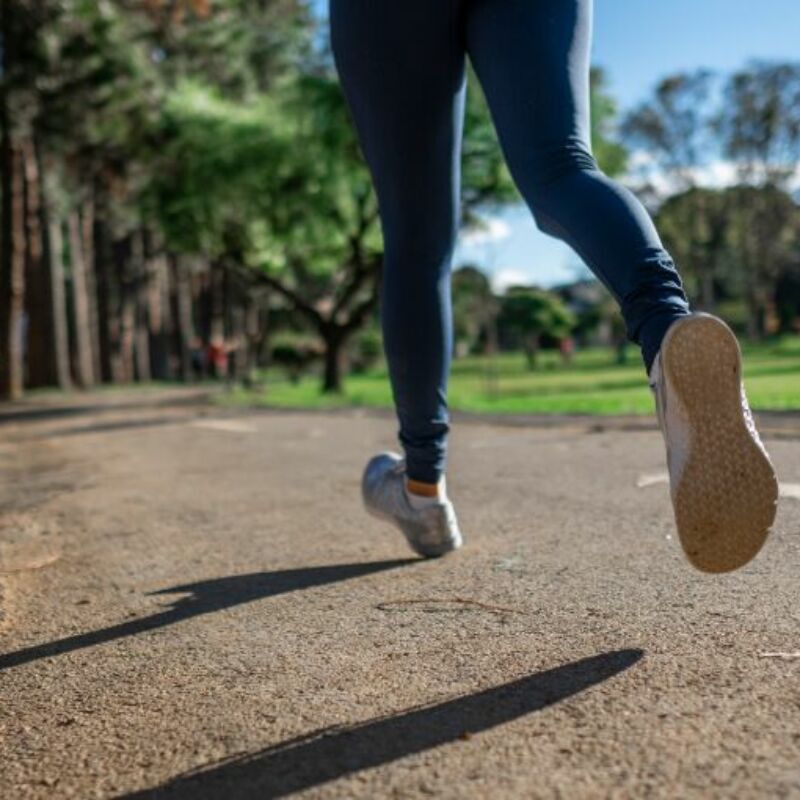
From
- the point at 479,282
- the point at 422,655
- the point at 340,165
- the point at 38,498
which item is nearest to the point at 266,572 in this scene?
the point at 422,655

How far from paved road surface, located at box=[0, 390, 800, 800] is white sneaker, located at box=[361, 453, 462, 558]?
6 cm

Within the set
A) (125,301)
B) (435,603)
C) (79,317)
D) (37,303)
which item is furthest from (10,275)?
(435,603)

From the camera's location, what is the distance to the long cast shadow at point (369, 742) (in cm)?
113

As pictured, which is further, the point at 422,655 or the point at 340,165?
the point at 340,165

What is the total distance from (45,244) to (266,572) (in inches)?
956

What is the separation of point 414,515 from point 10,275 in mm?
20970

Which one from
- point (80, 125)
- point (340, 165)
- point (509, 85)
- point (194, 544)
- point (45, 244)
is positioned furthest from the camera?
point (45, 244)

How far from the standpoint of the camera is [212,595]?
6.88ft

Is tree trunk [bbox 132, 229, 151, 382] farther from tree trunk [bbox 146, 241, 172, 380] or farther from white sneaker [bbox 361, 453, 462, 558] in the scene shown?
white sneaker [bbox 361, 453, 462, 558]

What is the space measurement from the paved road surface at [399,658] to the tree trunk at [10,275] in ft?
63.4

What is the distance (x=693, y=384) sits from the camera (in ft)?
4.81

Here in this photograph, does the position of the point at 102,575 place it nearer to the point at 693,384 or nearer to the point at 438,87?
the point at 438,87

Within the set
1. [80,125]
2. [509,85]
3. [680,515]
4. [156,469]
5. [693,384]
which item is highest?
[80,125]

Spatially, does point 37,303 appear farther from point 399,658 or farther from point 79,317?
point 399,658
